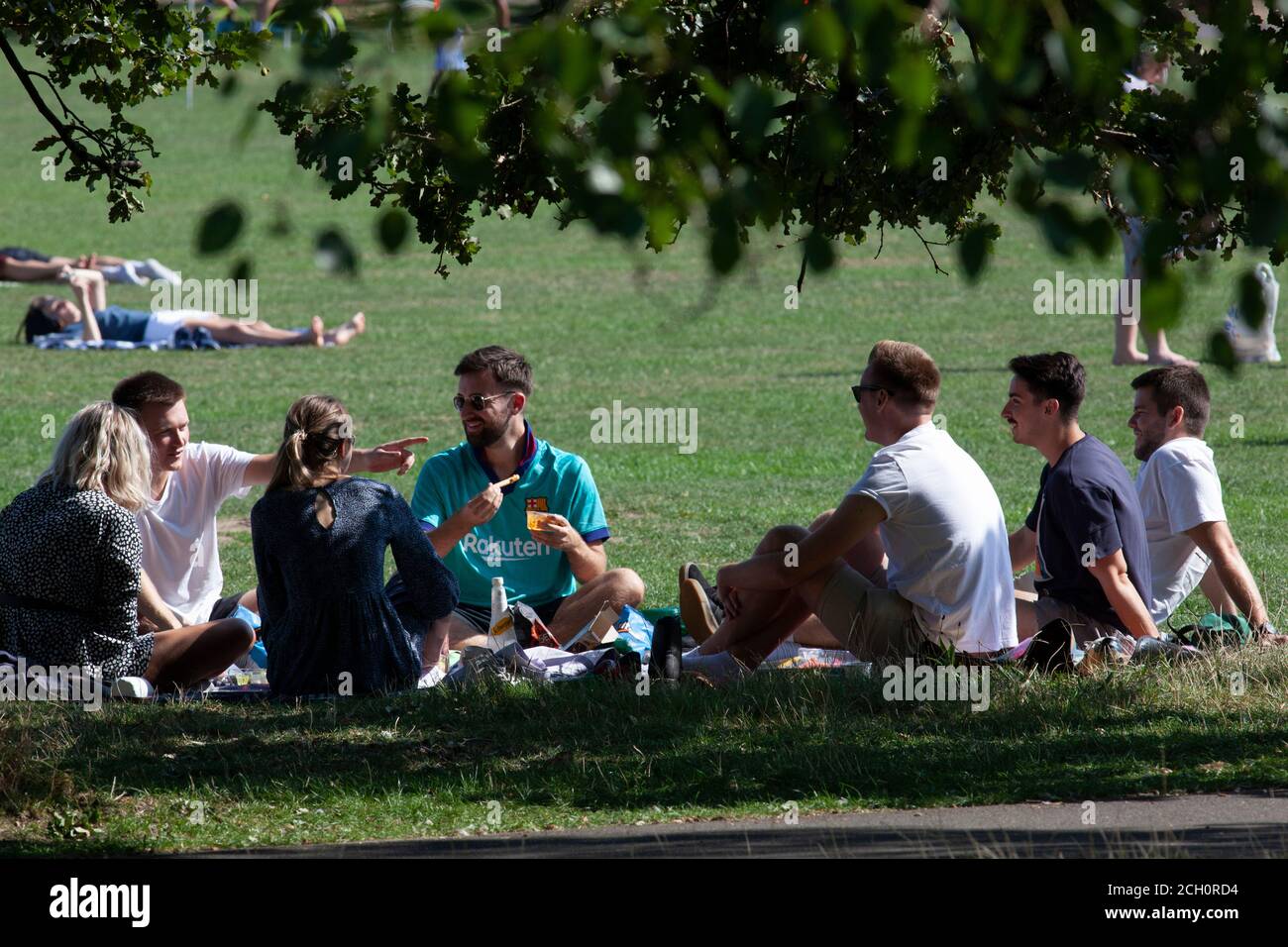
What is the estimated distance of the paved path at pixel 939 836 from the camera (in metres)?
5.15

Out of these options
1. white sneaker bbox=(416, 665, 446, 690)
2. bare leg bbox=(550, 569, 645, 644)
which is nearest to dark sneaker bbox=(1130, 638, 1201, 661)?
bare leg bbox=(550, 569, 645, 644)

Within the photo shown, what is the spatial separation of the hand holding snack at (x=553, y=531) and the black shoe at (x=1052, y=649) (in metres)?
2.16

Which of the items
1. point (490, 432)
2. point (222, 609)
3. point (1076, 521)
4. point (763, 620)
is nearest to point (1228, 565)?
point (1076, 521)

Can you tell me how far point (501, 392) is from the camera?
26.7 feet

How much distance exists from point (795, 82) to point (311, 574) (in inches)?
106

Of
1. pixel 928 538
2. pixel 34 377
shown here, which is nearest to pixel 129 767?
pixel 928 538

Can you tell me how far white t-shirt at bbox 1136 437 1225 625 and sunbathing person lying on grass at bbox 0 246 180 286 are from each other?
21391mm

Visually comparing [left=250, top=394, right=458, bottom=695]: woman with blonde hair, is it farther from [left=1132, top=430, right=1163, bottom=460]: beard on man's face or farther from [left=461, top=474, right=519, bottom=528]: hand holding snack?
[left=1132, top=430, right=1163, bottom=460]: beard on man's face

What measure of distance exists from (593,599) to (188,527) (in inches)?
75.3

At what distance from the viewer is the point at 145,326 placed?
73.9 feet

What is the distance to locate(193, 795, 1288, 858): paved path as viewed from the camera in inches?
203

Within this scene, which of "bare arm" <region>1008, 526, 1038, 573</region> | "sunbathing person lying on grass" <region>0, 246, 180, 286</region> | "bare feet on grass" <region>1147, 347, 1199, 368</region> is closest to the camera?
"bare arm" <region>1008, 526, 1038, 573</region>

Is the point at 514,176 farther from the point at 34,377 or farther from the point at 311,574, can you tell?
the point at 34,377

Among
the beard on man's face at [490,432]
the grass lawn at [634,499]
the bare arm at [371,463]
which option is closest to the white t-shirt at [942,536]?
the grass lawn at [634,499]
